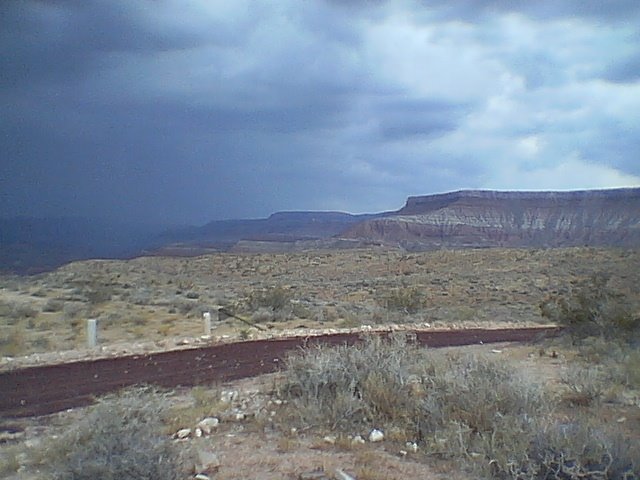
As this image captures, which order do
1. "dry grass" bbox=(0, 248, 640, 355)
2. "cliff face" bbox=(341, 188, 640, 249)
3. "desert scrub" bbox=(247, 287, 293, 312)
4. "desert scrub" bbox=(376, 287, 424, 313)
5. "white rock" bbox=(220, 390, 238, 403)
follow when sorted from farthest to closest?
"cliff face" bbox=(341, 188, 640, 249), "desert scrub" bbox=(376, 287, 424, 313), "desert scrub" bbox=(247, 287, 293, 312), "dry grass" bbox=(0, 248, 640, 355), "white rock" bbox=(220, 390, 238, 403)

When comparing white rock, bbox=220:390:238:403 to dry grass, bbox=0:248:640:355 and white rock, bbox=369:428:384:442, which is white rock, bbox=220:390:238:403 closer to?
white rock, bbox=369:428:384:442

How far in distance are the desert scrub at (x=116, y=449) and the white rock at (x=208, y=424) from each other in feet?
4.65

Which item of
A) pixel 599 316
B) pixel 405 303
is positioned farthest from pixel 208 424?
pixel 405 303

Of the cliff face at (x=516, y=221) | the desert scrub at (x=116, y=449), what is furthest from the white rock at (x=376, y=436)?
the cliff face at (x=516, y=221)

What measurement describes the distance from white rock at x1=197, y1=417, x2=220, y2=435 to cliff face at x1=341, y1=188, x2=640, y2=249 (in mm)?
86001

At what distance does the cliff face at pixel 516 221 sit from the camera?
95188 mm

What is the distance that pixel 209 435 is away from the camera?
8328mm

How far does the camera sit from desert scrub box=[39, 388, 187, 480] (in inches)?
237

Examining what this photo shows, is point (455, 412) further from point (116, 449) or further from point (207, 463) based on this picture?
point (116, 449)

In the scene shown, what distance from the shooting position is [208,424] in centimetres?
866

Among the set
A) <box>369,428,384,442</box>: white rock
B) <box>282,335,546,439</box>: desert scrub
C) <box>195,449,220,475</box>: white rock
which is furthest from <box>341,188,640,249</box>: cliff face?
<box>195,449,220,475</box>: white rock

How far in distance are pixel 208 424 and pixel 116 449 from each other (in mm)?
2488

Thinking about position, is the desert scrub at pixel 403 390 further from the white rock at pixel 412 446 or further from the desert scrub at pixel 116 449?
the desert scrub at pixel 116 449

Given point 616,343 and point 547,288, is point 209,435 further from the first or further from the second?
point 547,288
